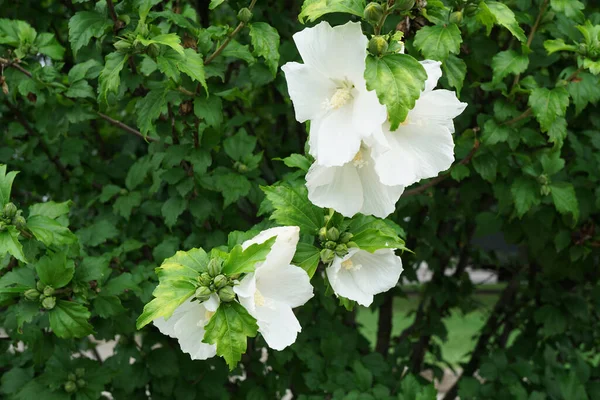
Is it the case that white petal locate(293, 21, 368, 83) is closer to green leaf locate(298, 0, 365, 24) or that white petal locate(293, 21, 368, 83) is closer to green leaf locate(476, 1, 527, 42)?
green leaf locate(298, 0, 365, 24)

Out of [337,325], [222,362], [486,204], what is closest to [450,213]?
[486,204]

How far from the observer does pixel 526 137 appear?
2.44 meters

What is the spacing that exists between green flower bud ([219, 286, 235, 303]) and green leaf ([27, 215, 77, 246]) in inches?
30.8

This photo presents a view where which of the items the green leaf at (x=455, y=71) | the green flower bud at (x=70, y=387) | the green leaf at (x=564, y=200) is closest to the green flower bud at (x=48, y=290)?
the green flower bud at (x=70, y=387)

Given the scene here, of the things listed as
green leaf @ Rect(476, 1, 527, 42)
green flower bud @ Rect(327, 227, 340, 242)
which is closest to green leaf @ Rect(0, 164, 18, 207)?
green flower bud @ Rect(327, 227, 340, 242)

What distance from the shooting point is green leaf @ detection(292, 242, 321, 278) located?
5.15 feet

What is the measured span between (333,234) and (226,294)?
0.34 metres

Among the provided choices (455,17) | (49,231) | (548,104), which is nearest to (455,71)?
(455,17)

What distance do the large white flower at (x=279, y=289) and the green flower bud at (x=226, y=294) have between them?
34mm

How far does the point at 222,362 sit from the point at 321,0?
191 cm

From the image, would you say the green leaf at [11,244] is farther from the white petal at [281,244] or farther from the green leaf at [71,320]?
the white petal at [281,244]

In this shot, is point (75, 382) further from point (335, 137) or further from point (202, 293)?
point (335, 137)

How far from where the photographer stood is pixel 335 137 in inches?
51.9

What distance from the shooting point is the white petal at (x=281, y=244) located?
1.42 m
